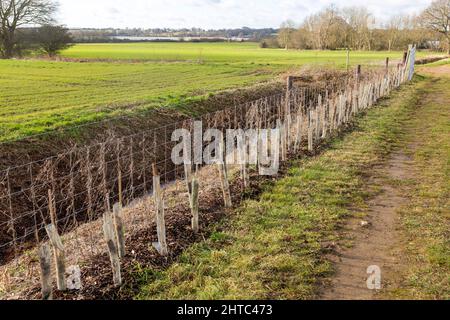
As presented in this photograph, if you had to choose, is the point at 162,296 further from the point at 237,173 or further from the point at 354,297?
the point at 237,173

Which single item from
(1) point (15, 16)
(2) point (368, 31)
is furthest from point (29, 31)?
(2) point (368, 31)

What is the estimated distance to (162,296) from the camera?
529cm

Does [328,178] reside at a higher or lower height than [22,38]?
lower

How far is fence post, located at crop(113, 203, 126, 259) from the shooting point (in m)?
5.77

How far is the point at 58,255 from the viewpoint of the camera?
5156 millimetres

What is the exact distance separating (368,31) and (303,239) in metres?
66.8

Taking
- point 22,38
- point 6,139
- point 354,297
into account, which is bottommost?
point 354,297

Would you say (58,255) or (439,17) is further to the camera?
(439,17)

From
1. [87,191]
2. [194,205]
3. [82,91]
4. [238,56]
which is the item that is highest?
[238,56]

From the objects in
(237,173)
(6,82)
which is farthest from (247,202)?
(6,82)

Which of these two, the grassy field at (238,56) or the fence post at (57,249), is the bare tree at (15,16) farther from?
the fence post at (57,249)

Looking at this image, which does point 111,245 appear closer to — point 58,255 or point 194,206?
point 58,255

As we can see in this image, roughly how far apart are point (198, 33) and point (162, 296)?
157 meters
